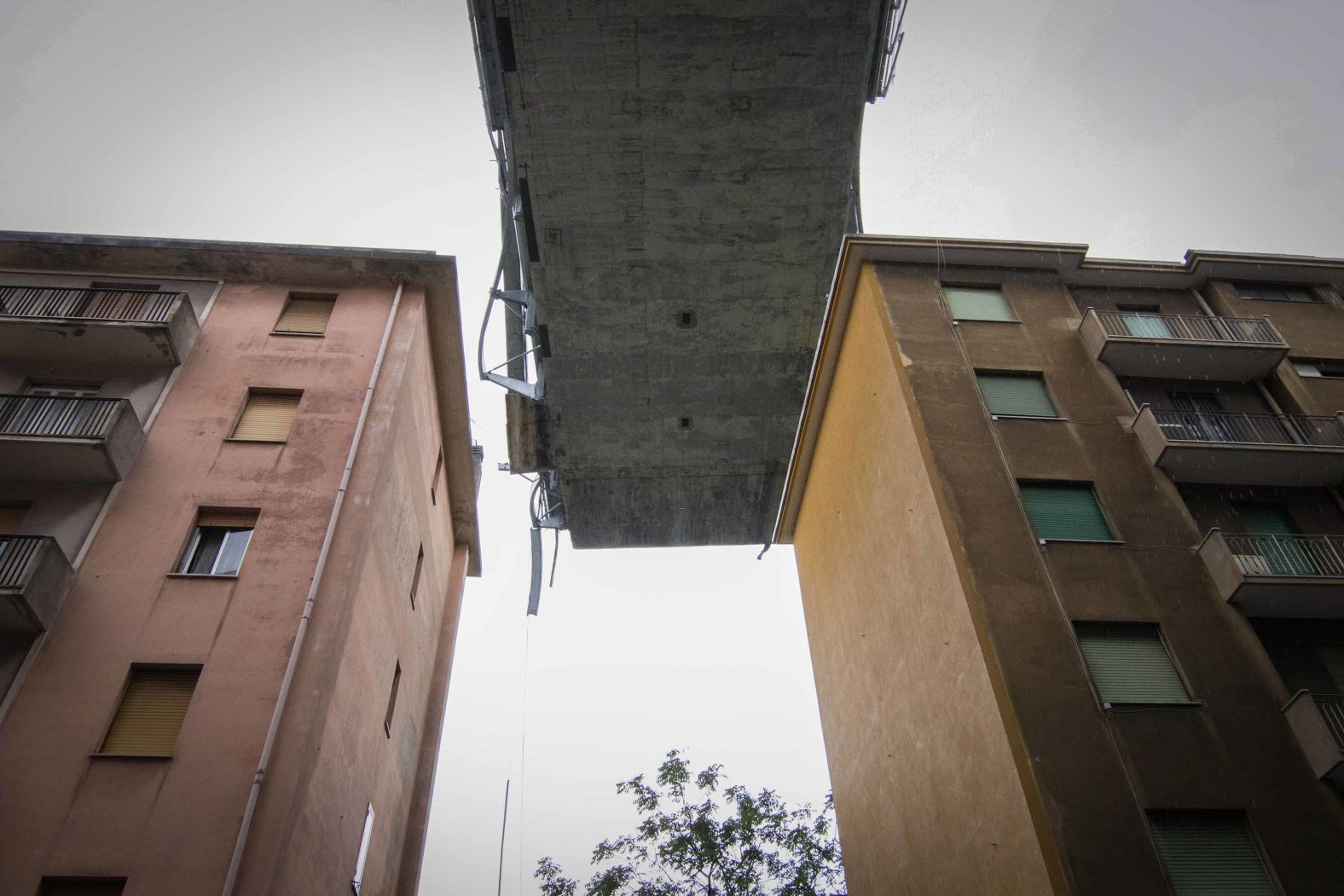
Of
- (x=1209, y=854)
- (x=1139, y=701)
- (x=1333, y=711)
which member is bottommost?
(x=1209, y=854)

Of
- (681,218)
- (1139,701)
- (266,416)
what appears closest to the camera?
(1139,701)

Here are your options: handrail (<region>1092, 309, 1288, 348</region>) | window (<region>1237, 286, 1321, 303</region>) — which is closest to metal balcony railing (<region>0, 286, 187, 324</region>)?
handrail (<region>1092, 309, 1288, 348</region>)

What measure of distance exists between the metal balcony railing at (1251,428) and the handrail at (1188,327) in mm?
1695

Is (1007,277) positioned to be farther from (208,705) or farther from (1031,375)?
(208,705)

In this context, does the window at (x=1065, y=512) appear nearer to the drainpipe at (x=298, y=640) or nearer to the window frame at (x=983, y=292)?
the window frame at (x=983, y=292)

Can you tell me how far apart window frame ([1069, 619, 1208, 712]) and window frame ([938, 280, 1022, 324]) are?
22.5ft

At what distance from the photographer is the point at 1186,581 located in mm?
12242

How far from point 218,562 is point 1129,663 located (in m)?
13.6

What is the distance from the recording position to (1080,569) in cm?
1220

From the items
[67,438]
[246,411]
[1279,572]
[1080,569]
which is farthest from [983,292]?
[67,438]

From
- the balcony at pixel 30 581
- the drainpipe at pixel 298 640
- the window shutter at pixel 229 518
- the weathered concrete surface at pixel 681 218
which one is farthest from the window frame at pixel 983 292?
the balcony at pixel 30 581

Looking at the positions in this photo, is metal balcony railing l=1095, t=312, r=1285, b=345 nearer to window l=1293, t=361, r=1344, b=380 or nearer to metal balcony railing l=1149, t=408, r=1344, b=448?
window l=1293, t=361, r=1344, b=380

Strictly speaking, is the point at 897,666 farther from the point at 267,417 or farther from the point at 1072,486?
the point at 267,417

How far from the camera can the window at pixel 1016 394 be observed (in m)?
14.9
